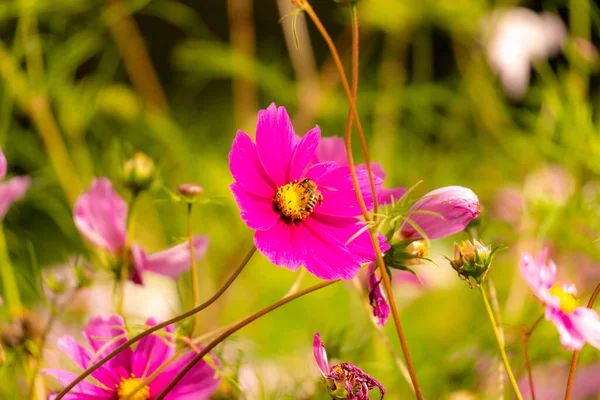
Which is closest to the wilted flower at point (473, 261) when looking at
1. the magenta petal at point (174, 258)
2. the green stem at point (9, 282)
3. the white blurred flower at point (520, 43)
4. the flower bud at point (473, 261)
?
the flower bud at point (473, 261)

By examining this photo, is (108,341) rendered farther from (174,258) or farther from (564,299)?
(564,299)

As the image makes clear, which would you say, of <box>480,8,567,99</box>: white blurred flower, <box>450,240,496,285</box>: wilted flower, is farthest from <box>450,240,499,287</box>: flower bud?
<box>480,8,567,99</box>: white blurred flower

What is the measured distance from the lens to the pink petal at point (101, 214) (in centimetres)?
27

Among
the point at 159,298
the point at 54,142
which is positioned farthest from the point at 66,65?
the point at 159,298

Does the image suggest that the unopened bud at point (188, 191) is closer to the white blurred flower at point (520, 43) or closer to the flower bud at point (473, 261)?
the flower bud at point (473, 261)

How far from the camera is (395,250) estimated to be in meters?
0.22

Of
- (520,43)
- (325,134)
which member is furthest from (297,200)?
(325,134)

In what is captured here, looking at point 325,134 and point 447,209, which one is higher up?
point 447,209

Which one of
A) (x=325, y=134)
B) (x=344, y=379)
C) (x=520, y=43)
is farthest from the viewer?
(x=325, y=134)

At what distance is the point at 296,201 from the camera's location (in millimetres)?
219

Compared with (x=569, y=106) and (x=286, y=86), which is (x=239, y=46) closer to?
(x=286, y=86)

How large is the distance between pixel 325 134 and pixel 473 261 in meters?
0.68

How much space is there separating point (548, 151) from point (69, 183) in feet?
1.17

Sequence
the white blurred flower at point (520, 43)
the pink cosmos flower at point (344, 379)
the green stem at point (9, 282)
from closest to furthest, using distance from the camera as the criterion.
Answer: the pink cosmos flower at point (344, 379), the green stem at point (9, 282), the white blurred flower at point (520, 43)
